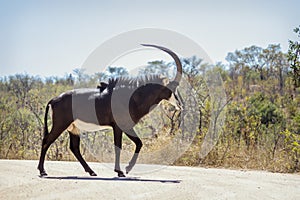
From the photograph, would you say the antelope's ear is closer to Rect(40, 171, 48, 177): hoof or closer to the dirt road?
the dirt road

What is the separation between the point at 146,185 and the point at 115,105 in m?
2.14

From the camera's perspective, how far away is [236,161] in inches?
469

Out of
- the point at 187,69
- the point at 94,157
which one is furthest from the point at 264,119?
the point at 94,157

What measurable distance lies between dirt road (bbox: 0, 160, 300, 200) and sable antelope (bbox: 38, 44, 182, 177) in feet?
2.17

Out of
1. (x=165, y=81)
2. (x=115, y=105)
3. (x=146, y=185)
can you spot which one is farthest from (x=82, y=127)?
(x=146, y=185)

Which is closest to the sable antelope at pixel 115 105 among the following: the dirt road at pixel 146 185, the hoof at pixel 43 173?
the hoof at pixel 43 173

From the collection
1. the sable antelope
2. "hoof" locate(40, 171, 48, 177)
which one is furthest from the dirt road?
the sable antelope

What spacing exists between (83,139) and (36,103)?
528 cm

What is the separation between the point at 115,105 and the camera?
9289mm

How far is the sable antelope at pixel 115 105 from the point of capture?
366 inches

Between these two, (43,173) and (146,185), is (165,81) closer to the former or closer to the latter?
(146,185)

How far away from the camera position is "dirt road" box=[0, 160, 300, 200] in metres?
7.11

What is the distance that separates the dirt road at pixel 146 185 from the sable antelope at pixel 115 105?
66cm

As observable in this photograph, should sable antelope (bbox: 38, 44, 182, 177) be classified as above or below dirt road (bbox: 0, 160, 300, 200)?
above
